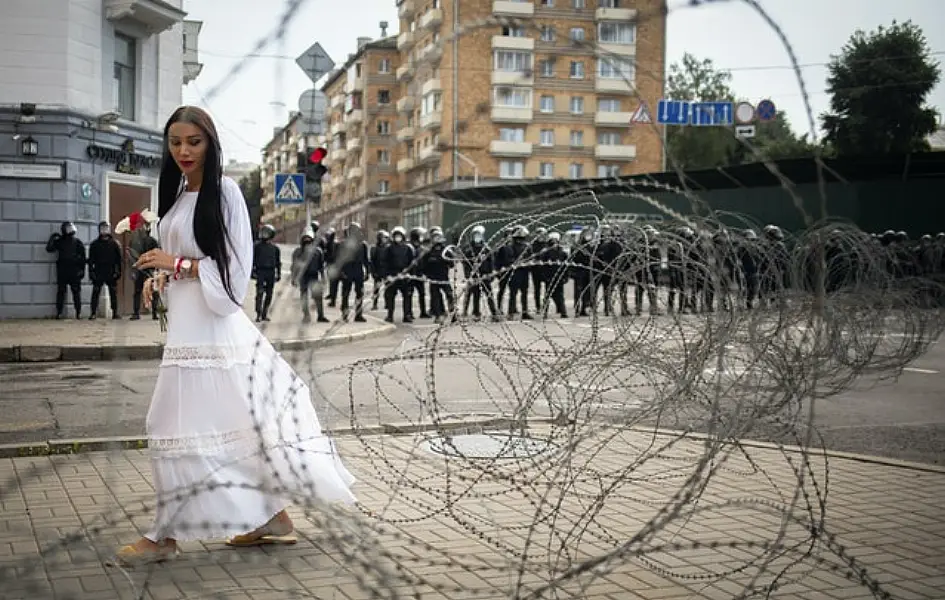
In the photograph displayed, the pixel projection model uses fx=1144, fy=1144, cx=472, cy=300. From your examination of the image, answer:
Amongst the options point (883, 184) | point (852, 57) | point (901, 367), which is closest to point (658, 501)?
point (901, 367)

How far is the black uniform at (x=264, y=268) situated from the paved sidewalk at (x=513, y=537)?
13735 mm

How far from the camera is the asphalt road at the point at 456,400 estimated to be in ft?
25.4

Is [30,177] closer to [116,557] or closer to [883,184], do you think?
[116,557]

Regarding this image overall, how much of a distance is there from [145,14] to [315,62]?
19702 millimetres

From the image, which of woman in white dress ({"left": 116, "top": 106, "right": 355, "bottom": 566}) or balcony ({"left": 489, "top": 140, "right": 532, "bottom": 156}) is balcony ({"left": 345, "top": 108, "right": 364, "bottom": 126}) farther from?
balcony ({"left": 489, "top": 140, "right": 532, "bottom": 156})

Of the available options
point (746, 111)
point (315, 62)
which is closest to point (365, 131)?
point (315, 62)

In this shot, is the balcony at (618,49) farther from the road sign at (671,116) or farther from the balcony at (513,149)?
the balcony at (513,149)

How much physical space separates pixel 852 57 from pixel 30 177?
3021cm

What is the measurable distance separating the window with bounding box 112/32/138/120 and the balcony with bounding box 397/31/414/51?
19439 millimetres

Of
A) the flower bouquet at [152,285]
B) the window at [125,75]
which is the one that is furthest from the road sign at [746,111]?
the flower bouquet at [152,285]

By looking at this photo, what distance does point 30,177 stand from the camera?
20.2m

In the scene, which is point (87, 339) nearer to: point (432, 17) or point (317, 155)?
point (317, 155)

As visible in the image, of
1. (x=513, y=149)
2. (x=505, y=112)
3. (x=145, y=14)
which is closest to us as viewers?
(x=505, y=112)

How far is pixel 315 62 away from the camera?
11.0ft
